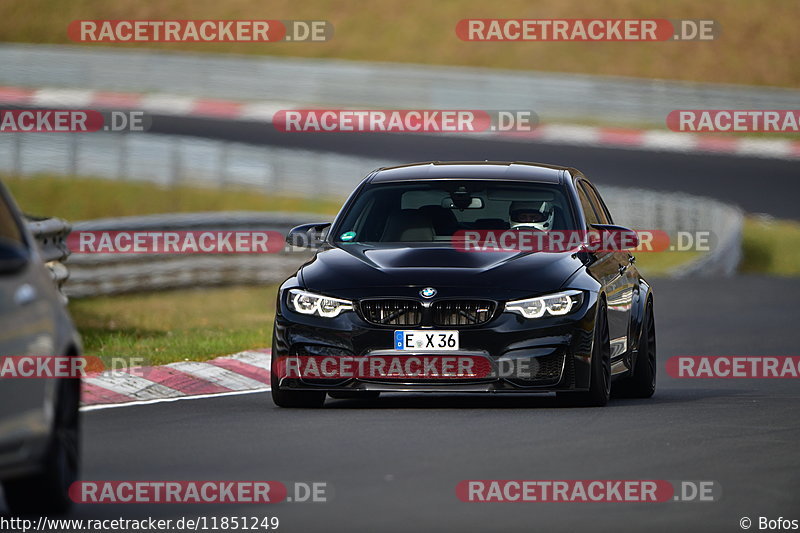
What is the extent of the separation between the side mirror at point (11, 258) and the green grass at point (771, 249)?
22575mm

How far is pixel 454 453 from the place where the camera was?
8992mm

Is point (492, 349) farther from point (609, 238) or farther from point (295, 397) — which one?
point (609, 238)

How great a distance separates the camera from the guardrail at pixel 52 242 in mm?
13359

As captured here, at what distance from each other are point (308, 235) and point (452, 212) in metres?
0.98

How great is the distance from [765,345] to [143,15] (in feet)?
135

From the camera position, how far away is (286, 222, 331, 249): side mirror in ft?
38.3

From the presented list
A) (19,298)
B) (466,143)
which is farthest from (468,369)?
(466,143)

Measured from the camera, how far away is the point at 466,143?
39688mm

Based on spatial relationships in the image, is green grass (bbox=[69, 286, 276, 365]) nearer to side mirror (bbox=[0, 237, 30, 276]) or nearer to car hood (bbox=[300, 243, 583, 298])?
car hood (bbox=[300, 243, 583, 298])
